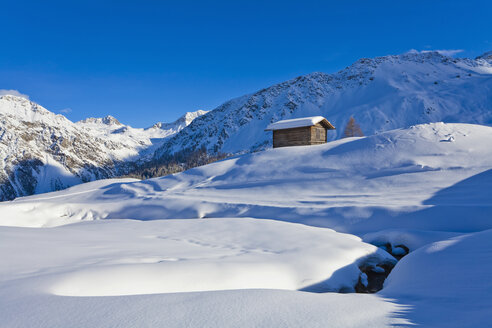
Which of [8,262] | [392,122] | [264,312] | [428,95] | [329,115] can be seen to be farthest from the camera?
[329,115]

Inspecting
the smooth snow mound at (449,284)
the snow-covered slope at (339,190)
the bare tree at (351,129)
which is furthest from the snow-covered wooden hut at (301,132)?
the smooth snow mound at (449,284)

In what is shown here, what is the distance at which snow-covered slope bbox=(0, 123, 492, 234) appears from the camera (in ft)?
29.8

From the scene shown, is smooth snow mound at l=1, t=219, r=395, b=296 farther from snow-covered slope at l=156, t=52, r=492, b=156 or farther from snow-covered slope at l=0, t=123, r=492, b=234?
snow-covered slope at l=156, t=52, r=492, b=156

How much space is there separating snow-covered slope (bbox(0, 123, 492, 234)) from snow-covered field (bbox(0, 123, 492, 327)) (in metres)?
0.07

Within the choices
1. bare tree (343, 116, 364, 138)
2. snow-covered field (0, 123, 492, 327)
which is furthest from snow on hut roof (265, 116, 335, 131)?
bare tree (343, 116, 364, 138)

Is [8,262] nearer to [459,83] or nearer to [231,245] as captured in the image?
[231,245]

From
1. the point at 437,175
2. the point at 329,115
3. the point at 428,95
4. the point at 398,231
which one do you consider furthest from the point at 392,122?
the point at 398,231

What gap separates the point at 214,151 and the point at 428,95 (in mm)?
85634

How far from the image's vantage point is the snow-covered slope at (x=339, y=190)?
29.8 feet

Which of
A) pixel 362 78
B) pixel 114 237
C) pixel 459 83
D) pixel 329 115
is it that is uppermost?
pixel 362 78

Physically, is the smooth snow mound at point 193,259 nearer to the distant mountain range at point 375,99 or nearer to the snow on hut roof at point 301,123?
the snow on hut roof at point 301,123

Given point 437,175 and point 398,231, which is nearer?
point 398,231

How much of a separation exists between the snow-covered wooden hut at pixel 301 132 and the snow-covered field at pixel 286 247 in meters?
7.15

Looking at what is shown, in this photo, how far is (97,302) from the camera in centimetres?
229
